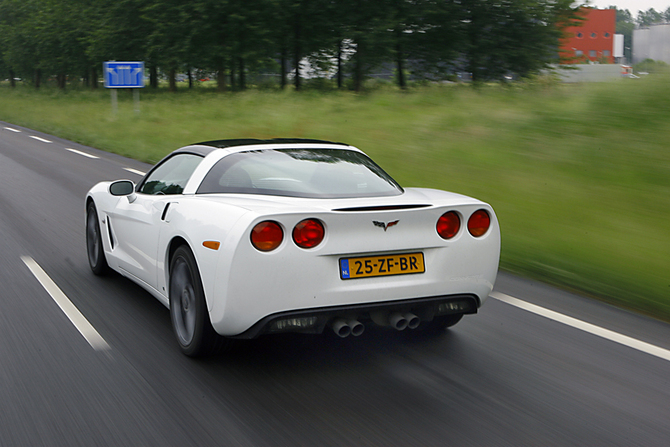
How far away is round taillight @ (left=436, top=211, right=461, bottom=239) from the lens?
13.9 ft

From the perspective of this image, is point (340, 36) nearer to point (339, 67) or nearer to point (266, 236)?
point (339, 67)

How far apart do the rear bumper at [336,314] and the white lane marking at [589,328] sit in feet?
4.35

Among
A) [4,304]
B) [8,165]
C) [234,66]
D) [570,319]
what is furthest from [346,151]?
[234,66]

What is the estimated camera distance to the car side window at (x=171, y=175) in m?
4.98

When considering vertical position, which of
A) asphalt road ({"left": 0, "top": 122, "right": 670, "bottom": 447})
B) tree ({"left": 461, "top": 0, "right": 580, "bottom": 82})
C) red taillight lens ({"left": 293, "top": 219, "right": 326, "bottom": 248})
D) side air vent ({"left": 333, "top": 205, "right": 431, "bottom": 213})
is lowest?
asphalt road ({"left": 0, "top": 122, "right": 670, "bottom": 447})

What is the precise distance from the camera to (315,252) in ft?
12.6

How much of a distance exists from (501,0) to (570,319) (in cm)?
3677

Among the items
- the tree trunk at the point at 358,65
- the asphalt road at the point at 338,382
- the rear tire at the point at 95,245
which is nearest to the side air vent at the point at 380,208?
the asphalt road at the point at 338,382

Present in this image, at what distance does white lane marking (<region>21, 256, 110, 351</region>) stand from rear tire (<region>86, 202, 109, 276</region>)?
406mm

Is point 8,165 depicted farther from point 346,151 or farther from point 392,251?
point 392,251

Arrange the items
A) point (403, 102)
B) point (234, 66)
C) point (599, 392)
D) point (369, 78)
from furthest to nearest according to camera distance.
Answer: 1. point (234, 66)
2. point (369, 78)
3. point (403, 102)
4. point (599, 392)

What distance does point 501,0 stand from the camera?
38.9m

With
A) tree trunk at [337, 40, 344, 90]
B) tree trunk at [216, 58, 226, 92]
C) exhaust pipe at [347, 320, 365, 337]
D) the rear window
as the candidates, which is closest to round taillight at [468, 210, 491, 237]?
the rear window

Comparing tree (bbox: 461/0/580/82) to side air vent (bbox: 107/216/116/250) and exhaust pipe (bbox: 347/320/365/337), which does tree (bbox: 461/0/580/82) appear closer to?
side air vent (bbox: 107/216/116/250)
